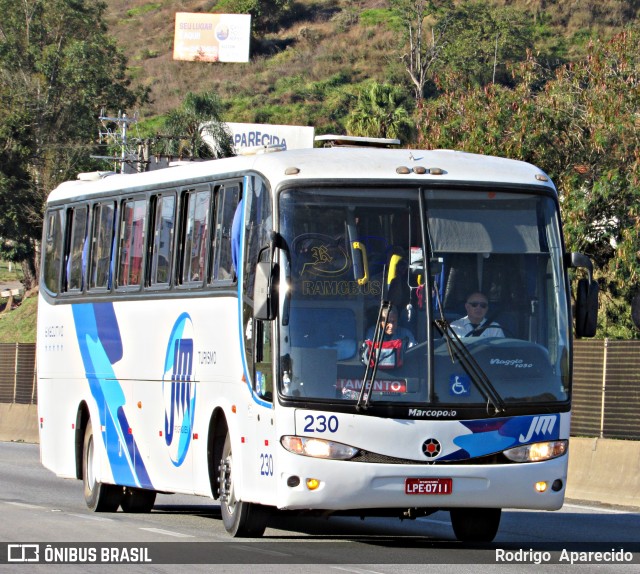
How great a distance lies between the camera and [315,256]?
12.0m

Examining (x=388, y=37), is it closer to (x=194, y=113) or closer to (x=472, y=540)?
(x=194, y=113)

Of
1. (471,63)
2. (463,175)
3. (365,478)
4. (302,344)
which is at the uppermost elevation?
(471,63)

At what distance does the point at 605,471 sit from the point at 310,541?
20.9ft

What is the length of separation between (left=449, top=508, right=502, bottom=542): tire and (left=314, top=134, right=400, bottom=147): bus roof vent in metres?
3.56

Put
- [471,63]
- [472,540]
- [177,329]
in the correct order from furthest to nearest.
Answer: [471,63]
[177,329]
[472,540]

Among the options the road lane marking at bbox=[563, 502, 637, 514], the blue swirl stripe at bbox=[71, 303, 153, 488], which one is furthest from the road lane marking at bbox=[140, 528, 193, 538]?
the road lane marking at bbox=[563, 502, 637, 514]

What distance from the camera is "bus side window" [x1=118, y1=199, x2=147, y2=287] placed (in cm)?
1561

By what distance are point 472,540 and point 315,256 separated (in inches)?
127

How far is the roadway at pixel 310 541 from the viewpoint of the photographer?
11227 mm

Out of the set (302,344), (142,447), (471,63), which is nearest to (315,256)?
(302,344)

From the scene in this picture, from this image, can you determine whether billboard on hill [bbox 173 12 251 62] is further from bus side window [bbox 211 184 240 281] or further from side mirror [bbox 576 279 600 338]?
side mirror [bbox 576 279 600 338]

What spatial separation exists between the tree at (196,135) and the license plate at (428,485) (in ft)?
160

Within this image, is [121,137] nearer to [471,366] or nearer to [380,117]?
[380,117]

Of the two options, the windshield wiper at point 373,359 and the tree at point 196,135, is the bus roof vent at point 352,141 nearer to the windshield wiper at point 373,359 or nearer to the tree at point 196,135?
the windshield wiper at point 373,359
